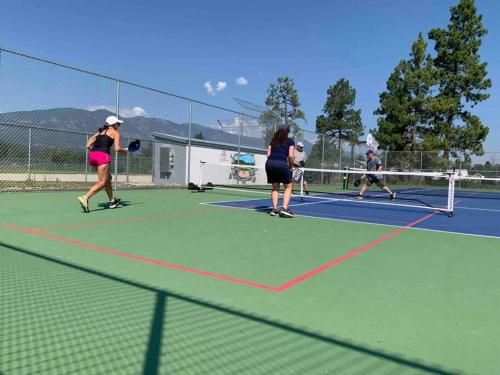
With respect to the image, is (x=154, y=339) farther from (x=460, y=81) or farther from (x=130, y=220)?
(x=460, y=81)

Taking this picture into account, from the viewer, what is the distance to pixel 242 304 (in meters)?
3.26

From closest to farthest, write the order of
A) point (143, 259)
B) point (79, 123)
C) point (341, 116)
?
1. point (143, 259)
2. point (79, 123)
3. point (341, 116)

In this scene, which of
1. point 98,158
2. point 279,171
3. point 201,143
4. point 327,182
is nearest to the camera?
point 98,158

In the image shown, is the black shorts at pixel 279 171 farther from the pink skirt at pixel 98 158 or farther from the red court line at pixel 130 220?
the pink skirt at pixel 98 158

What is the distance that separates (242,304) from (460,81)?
36.7m

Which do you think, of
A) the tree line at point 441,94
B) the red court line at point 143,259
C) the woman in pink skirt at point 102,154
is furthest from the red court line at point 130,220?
the tree line at point 441,94

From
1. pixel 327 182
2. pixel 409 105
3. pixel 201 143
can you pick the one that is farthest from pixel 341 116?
pixel 201 143

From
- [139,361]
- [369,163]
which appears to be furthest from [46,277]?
[369,163]

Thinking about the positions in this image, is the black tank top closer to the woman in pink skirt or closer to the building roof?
the woman in pink skirt

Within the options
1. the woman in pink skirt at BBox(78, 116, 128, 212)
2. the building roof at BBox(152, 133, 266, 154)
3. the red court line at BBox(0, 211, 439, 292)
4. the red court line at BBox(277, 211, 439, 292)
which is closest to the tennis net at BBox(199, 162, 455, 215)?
the building roof at BBox(152, 133, 266, 154)

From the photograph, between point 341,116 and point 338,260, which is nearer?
point 338,260

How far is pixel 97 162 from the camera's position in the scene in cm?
816

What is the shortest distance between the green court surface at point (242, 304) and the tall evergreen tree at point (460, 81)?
103 ft

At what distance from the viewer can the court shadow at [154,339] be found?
2301mm
